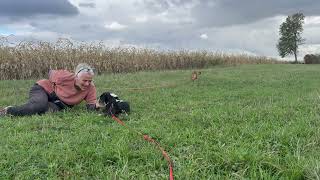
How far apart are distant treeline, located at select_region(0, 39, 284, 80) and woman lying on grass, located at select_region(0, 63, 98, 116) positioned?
394 inches

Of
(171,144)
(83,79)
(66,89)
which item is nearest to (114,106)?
(83,79)

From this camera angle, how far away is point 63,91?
6863 millimetres

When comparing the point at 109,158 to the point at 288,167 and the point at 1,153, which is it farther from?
the point at 288,167

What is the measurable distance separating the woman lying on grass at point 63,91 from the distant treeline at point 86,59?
10.0 m

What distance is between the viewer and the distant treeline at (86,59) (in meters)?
16.5

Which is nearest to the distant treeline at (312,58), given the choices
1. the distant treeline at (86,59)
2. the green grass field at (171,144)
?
the distant treeline at (86,59)

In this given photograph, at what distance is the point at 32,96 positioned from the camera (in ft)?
21.8

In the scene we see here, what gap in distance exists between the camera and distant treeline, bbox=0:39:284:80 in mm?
16469

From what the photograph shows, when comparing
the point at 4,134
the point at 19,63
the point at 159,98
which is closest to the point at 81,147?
the point at 4,134

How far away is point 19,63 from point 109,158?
1375 centimetres

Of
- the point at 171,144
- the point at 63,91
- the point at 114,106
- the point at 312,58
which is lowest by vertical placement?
the point at 171,144

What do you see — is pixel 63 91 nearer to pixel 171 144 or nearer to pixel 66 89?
pixel 66 89

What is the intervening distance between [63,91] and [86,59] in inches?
506

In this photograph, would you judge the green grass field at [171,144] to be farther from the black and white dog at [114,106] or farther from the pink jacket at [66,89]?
the pink jacket at [66,89]
